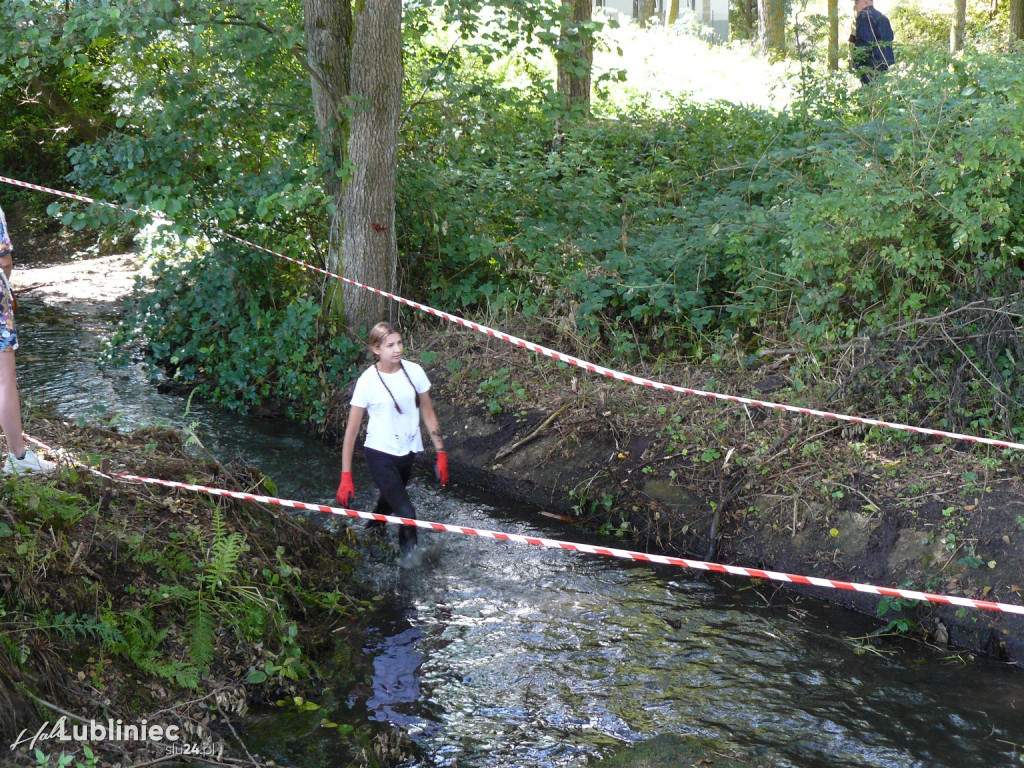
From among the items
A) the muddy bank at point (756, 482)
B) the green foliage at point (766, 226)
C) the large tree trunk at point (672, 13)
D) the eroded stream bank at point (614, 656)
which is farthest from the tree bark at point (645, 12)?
the eroded stream bank at point (614, 656)

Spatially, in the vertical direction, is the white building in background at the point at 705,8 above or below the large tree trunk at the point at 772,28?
above

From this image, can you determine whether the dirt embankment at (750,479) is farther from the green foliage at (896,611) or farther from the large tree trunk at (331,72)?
the large tree trunk at (331,72)

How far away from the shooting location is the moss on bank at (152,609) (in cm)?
467

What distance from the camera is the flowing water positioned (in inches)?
201

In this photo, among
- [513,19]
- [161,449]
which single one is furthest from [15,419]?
[513,19]

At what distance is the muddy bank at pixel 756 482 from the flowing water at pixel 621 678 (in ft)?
1.25

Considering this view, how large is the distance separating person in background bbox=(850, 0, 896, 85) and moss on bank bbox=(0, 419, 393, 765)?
8653mm

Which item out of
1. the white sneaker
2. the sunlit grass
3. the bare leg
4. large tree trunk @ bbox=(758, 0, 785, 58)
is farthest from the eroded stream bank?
large tree trunk @ bbox=(758, 0, 785, 58)

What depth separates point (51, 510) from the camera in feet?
17.5

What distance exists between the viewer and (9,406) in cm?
582

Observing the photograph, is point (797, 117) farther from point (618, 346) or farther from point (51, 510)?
point (51, 510)

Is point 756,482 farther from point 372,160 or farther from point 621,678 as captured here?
point 372,160

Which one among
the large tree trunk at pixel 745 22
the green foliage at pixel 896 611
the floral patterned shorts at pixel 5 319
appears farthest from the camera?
the large tree trunk at pixel 745 22

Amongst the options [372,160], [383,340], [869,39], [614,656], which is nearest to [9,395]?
[383,340]
